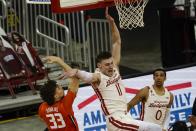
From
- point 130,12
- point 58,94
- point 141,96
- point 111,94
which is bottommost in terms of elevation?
point 141,96

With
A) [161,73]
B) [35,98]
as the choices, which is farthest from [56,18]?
[161,73]

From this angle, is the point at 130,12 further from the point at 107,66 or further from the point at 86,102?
the point at 107,66

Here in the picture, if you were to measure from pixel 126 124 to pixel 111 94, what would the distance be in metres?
0.46

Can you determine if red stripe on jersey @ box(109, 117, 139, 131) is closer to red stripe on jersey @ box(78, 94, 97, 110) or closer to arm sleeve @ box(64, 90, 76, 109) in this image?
arm sleeve @ box(64, 90, 76, 109)

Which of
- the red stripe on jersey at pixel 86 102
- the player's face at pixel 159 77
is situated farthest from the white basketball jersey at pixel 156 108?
the red stripe on jersey at pixel 86 102

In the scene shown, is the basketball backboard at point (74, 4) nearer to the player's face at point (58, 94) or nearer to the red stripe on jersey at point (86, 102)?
the red stripe on jersey at point (86, 102)

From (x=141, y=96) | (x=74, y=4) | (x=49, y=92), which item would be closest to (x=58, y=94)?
(x=49, y=92)

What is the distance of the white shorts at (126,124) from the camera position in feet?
23.5

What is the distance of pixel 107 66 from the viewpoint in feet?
24.0

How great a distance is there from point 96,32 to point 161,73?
5917mm

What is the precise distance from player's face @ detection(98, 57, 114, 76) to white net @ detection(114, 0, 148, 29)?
198cm

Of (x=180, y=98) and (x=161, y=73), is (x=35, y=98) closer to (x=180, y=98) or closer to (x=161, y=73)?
(x=180, y=98)

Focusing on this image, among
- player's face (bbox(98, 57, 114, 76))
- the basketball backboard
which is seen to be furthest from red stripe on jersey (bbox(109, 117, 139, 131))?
the basketball backboard

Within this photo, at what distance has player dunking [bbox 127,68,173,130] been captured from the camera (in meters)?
8.11
